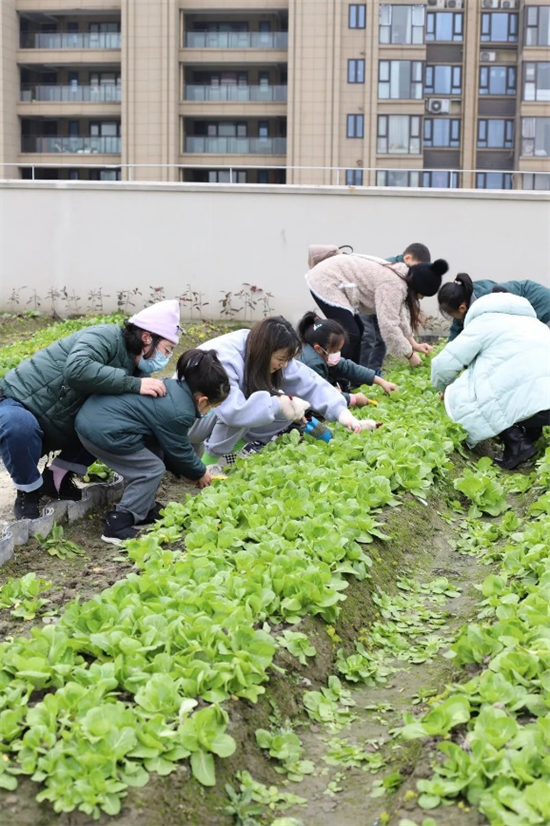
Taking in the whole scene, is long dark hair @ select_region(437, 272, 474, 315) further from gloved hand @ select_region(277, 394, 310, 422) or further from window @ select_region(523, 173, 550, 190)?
window @ select_region(523, 173, 550, 190)

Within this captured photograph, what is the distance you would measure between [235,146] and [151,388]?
3400cm

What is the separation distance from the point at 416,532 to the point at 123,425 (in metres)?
1.66

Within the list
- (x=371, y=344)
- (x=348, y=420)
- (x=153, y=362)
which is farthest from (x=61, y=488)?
(x=371, y=344)

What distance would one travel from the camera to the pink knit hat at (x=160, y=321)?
5676mm

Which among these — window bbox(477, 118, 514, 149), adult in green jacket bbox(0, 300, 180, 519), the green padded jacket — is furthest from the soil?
window bbox(477, 118, 514, 149)

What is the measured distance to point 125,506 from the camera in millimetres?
5633

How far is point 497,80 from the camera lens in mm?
37719

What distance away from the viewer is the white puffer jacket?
22.5 feet

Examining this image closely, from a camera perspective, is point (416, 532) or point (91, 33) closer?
point (416, 532)

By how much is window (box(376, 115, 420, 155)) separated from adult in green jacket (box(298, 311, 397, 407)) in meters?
30.4

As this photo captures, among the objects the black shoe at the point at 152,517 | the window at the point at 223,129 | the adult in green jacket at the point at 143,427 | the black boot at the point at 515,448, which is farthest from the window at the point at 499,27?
the black shoe at the point at 152,517

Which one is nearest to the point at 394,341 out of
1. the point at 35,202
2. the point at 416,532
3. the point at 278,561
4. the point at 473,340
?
the point at 473,340

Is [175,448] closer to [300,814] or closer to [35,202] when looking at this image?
[300,814]

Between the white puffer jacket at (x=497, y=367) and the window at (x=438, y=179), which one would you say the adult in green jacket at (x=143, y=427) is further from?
the window at (x=438, y=179)
